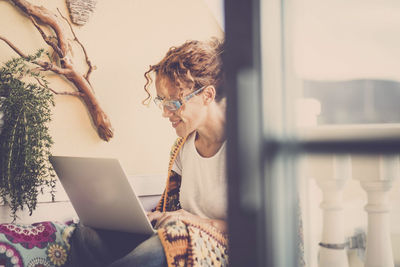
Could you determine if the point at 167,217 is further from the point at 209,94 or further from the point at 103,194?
the point at 209,94

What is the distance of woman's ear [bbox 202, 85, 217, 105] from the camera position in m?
1.77

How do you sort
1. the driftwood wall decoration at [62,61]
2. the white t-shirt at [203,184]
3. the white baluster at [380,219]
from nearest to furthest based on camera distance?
the white baluster at [380,219], the white t-shirt at [203,184], the driftwood wall decoration at [62,61]

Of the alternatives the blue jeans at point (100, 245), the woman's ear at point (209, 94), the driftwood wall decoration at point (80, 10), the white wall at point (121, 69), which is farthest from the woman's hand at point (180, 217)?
the driftwood wall decoration at point (80, 10)

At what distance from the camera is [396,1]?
46cm

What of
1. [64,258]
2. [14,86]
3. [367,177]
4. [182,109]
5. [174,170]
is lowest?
[64,258]

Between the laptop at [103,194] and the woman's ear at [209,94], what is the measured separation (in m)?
0.62

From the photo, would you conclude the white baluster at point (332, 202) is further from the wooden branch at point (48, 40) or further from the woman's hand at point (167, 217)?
the wooden branch at point (48, 40)

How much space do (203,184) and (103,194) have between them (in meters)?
0.49

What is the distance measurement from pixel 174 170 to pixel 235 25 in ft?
4.66

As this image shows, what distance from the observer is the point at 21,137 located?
5.65ft

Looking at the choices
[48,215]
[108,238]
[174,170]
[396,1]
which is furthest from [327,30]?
[48,215]

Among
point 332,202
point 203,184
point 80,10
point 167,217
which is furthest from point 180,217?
point 80,10

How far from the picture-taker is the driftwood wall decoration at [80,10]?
2.09 meters

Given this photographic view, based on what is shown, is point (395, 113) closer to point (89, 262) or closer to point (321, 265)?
point (321, 265)
